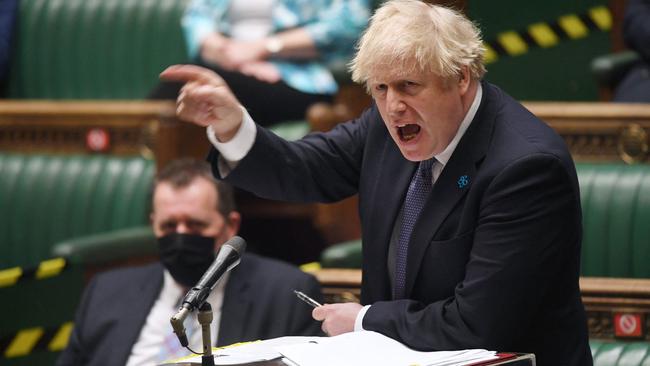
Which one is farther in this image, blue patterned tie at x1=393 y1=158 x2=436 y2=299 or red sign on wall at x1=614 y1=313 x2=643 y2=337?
red sign on wall at x1=614 y1=313 x2=643 y2=337

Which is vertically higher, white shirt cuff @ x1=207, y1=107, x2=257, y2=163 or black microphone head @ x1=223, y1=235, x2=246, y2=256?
white shirt cuff @ x1=207, y1=107, x2=257, y2=163

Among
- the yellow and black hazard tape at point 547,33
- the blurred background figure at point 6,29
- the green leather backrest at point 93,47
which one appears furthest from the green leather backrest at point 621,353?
the blurred background figure at point 6,29

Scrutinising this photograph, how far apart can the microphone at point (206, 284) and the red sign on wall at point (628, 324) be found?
965mm

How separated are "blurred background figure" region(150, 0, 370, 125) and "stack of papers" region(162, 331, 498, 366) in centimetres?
182

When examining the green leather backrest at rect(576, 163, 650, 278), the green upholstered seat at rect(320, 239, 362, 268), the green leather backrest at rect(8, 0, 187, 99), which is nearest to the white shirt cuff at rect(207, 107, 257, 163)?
the green upholstered seat at rect(320, 239, 362, 268)

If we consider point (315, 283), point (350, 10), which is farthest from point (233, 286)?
point (350, 10)

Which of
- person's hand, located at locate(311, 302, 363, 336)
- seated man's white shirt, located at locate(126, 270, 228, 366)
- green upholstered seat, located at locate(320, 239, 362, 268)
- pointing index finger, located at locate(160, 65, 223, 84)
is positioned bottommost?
seated man's white shirt, located at locate(126, 270, 228, 366)

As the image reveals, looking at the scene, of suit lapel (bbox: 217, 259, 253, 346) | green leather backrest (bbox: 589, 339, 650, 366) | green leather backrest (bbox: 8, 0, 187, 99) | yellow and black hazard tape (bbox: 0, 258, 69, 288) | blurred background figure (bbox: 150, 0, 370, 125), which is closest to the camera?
green leather backrest (bbox: 589, 339, 650, 366)

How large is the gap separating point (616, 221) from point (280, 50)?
3.80ft

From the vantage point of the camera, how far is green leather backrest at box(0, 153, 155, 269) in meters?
3.52

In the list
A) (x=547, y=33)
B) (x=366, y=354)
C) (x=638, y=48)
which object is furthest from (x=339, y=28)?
(x=366, y=354)

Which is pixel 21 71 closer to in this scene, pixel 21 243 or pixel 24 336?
pixel 21 243

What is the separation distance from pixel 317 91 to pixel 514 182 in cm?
192

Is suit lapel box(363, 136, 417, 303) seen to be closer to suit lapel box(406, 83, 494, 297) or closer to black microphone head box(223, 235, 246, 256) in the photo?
suit lapel box(406, 83, 494, 297)
